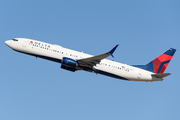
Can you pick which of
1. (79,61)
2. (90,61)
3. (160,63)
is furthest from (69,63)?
(160,63)

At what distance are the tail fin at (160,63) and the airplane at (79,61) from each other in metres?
1.85

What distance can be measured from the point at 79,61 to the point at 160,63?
18.7 m

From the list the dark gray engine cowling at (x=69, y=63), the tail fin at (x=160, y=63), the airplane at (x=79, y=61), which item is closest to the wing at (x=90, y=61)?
the airplane at (x=79, y=61)

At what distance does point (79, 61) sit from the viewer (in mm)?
46844

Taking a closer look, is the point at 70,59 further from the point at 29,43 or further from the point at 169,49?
the point at 169,49

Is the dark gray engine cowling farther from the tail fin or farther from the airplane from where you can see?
the tail fin

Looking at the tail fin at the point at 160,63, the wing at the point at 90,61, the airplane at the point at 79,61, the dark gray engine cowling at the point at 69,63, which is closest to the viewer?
the wing at the point at 90,61

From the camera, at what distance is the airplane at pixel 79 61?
4681 centimetres

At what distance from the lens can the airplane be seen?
1843 inches

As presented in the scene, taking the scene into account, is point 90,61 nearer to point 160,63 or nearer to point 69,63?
A: point 69,63

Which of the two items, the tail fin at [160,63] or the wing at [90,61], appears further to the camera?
the tail fin at [160,63]

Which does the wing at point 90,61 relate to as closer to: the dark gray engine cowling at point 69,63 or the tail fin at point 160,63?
the dark gray engine cowling at point 69,63

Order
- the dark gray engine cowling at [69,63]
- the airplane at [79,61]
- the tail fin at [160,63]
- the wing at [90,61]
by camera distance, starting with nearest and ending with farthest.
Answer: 1. the wing at [90,61]
2. the dark gray engine cowling at [69,63]
3. the airplane at [79,61]
4. the tail fin at [160,63]

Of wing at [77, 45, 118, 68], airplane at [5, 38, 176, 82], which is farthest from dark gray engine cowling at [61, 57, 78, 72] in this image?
wing at [77, 45, 118, 68]
